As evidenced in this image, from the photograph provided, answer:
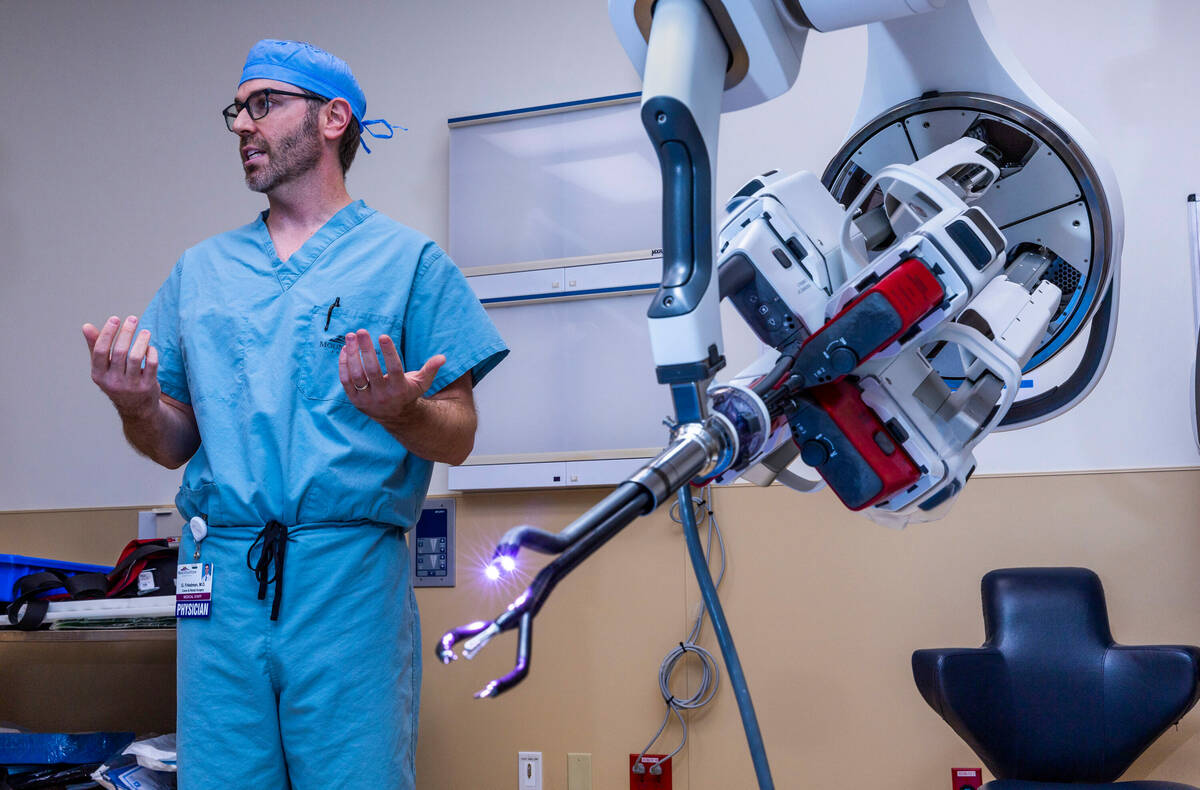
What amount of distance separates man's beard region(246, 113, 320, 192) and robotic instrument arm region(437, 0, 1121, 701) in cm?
89

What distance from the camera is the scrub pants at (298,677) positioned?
1.43 m

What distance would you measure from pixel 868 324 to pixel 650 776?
2.00 m

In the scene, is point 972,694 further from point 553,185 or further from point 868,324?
point 553,185

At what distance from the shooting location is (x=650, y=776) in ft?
8.61

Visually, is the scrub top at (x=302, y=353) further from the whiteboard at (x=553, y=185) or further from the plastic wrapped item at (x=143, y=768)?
the whiteboard at (x=553, y=185)

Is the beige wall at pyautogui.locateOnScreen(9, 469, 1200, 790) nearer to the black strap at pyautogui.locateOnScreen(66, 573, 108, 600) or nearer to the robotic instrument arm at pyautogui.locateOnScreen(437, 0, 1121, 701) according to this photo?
the black strap at pyautogui.locateOnScreen(66, 573, 108, 600)

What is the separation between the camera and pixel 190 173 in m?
3.29

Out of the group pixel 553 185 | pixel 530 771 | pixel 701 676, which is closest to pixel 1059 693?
pixel 701 676

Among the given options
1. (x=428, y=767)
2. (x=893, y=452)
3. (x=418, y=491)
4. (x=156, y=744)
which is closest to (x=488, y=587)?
(x=428, y=767)

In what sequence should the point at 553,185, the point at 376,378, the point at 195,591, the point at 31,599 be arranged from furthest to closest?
the point at 553,185, the point at 31,599, the point at 195,591, the point at 376,378

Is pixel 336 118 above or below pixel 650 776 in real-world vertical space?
above

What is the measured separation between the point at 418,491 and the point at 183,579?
366 mm

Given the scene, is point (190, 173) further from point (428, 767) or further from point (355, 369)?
point (355, 369)

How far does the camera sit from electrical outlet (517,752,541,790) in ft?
8.90
